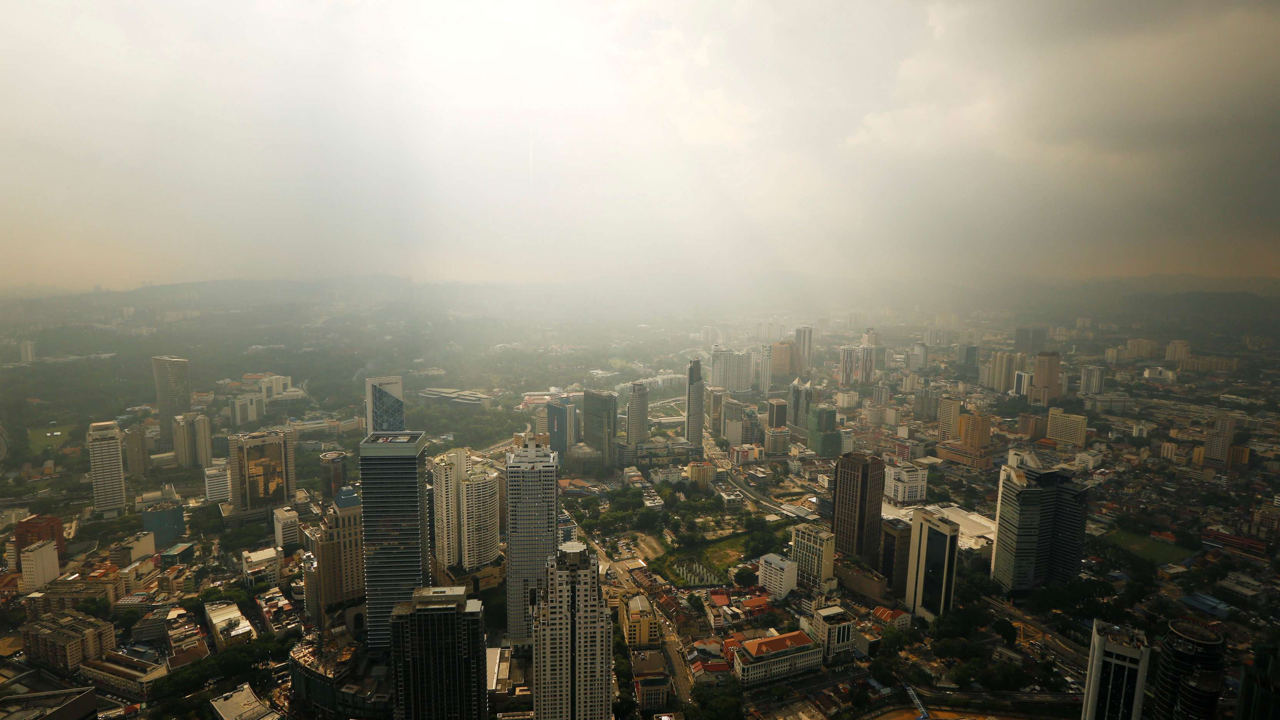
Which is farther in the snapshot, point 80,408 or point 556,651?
point 80,408

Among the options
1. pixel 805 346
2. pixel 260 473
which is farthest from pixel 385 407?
pixel 805 346

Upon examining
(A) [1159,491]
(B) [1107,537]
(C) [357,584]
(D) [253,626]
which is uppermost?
(A) [1159,491]

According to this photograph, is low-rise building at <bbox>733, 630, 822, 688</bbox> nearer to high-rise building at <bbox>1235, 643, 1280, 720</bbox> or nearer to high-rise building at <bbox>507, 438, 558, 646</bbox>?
high-rise building at <bbox>507, 438, 558, 646</bbox>

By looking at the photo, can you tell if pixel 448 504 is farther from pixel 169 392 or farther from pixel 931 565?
pixel 169 392

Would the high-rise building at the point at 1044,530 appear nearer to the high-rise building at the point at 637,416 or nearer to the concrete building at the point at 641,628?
the concrete building at the point at 641,628

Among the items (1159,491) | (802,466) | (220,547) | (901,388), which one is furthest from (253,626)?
(901,388)

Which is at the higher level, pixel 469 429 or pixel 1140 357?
pixel 1140 357

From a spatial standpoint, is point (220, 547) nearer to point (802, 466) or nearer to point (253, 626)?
point (253, 626)
